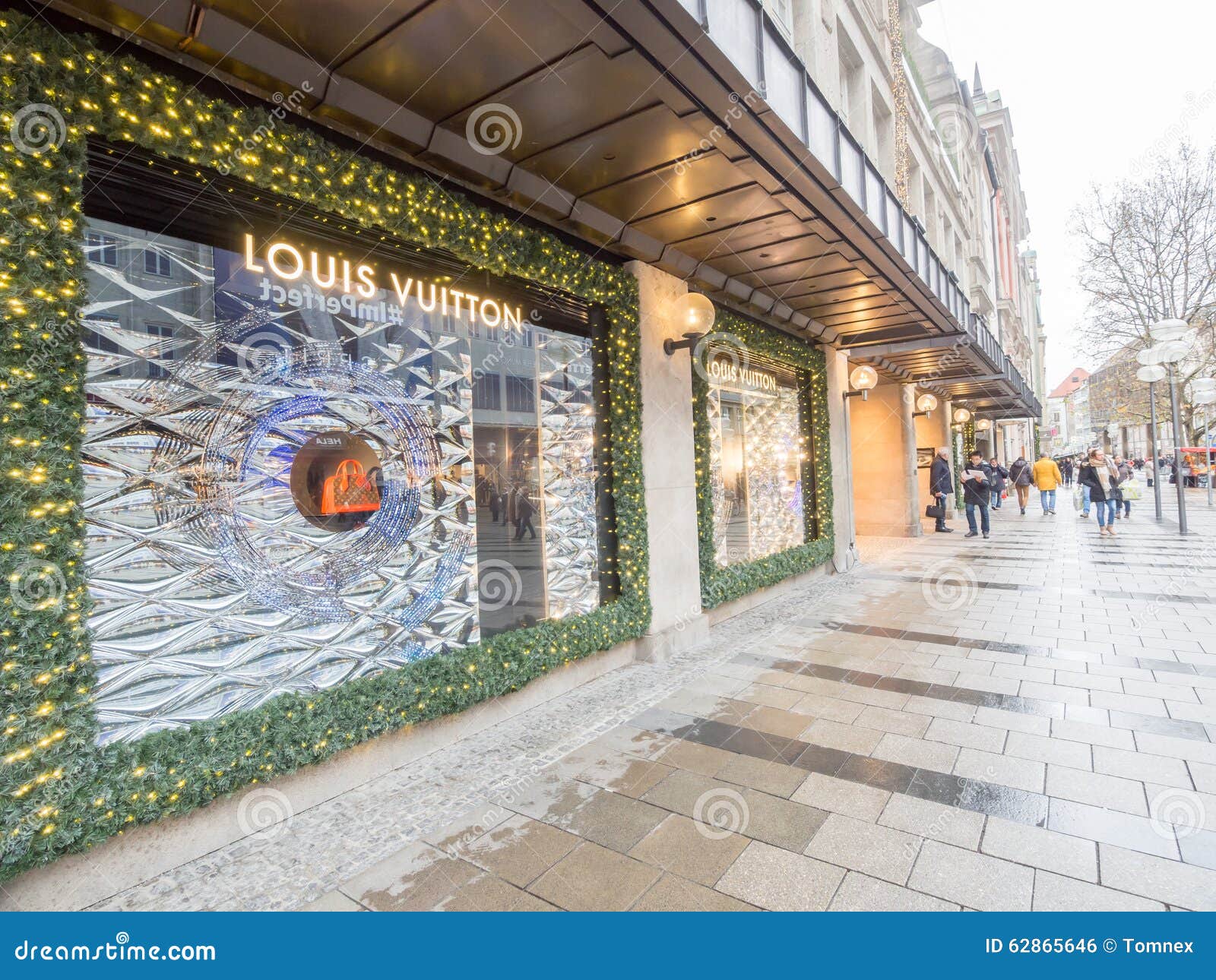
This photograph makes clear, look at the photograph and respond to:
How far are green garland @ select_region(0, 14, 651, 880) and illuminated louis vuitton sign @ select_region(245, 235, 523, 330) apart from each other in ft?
1.15

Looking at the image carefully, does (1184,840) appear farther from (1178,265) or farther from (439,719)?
(1178,265)

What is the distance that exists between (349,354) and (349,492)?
36.3 inches

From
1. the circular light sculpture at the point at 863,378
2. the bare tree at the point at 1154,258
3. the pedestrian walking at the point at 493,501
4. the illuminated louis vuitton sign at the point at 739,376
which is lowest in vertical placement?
the pedestrian walking at the point at 493,501

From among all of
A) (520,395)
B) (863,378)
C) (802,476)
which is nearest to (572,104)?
(520,395)

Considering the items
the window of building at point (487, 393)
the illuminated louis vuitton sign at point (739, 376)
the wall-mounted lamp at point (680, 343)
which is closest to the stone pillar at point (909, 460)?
the illuminated louis vuitton sign at point (739, 376)

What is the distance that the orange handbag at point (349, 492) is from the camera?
384 cm

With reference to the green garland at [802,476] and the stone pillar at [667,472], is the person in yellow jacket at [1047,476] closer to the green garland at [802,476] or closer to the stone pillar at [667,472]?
the green garland at [802,476]

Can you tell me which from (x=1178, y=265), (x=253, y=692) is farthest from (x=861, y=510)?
(x=1178, y=265)

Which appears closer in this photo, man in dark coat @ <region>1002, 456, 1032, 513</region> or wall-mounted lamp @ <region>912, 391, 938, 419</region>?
wall-mounted lamp @ <region>912, 391, 938, 419</region>

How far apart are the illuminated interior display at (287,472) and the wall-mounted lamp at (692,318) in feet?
6.34

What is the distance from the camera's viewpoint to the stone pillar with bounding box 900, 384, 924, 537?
15.8 metres

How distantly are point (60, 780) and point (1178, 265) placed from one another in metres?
33.5

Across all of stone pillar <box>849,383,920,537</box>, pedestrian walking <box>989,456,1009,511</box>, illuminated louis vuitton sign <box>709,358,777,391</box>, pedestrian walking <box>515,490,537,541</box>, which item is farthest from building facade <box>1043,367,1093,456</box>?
pedestrian walking <box>515,490,537,541</box>

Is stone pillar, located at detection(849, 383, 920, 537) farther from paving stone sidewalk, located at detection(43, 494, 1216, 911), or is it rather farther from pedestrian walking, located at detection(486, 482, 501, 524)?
pedestrian walking, located at detection(486, 482, 501, 524)
